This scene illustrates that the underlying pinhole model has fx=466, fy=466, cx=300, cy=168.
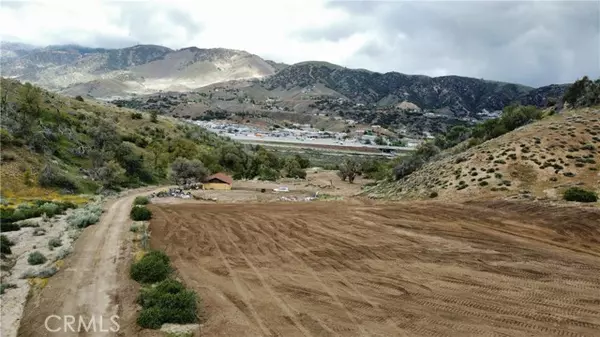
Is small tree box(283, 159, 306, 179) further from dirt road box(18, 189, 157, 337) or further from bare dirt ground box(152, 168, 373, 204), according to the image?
dirt road box(18, 189, 157, 337)

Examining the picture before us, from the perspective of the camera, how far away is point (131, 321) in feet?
55.0

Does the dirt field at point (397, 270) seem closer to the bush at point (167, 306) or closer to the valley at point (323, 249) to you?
the valley at point (323, 249)

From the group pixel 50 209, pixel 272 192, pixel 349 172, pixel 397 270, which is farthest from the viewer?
pixel 349 172

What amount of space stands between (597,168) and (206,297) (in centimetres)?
3846

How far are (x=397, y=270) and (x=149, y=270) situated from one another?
1205cm

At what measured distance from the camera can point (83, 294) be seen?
19344mm

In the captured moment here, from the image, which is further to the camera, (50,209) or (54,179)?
(54,179)

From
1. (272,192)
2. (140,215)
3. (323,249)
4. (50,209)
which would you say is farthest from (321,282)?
(272,192)

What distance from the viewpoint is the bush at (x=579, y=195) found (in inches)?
1385

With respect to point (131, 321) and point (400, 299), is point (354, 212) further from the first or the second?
point (131, 321)

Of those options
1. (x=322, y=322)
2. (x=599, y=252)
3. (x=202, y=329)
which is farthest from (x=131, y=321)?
(x=599, y=252)

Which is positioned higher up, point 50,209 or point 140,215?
point 50,209

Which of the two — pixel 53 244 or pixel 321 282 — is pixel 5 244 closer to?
pixel 53 244

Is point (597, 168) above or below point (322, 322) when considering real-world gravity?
above
